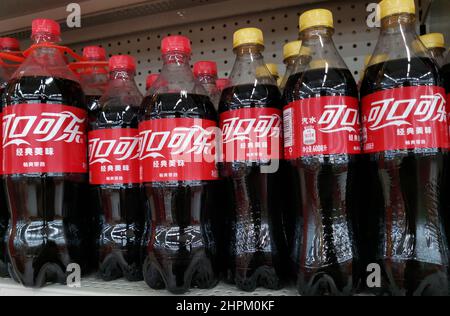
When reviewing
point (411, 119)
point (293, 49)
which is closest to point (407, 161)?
point (411, 119)

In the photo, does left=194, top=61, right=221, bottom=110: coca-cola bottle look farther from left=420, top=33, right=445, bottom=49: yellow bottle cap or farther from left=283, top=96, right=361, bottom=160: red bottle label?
left=420, top=33, right=445, bottom=49: yellow bottle cap

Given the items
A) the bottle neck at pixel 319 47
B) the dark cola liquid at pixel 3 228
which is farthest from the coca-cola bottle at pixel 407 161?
the dark cola liquid at pixel 3 228

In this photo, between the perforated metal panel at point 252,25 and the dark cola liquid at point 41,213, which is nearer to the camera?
the dark cola liquid at point 41,213

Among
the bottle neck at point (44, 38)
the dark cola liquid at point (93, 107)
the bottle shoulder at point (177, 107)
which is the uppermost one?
the bottle neck at point (44, 38)

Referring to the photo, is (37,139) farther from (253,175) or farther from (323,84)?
(323,84)

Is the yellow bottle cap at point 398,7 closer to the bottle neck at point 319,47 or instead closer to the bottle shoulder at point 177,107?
the bottle neck at point 319,47

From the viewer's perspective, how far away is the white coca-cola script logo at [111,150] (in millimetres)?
1032

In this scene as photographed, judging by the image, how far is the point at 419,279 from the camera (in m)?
0.78

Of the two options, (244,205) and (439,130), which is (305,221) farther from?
(439,130)

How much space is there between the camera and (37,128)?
0.97m

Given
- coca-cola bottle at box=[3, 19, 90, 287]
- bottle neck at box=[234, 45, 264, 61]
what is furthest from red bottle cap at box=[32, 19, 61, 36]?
bottle neck at box=[234, 45, 264, 61]

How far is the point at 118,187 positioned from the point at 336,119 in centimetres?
60

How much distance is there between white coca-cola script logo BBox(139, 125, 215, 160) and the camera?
0.90 metres

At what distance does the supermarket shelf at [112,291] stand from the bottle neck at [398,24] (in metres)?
0.65
